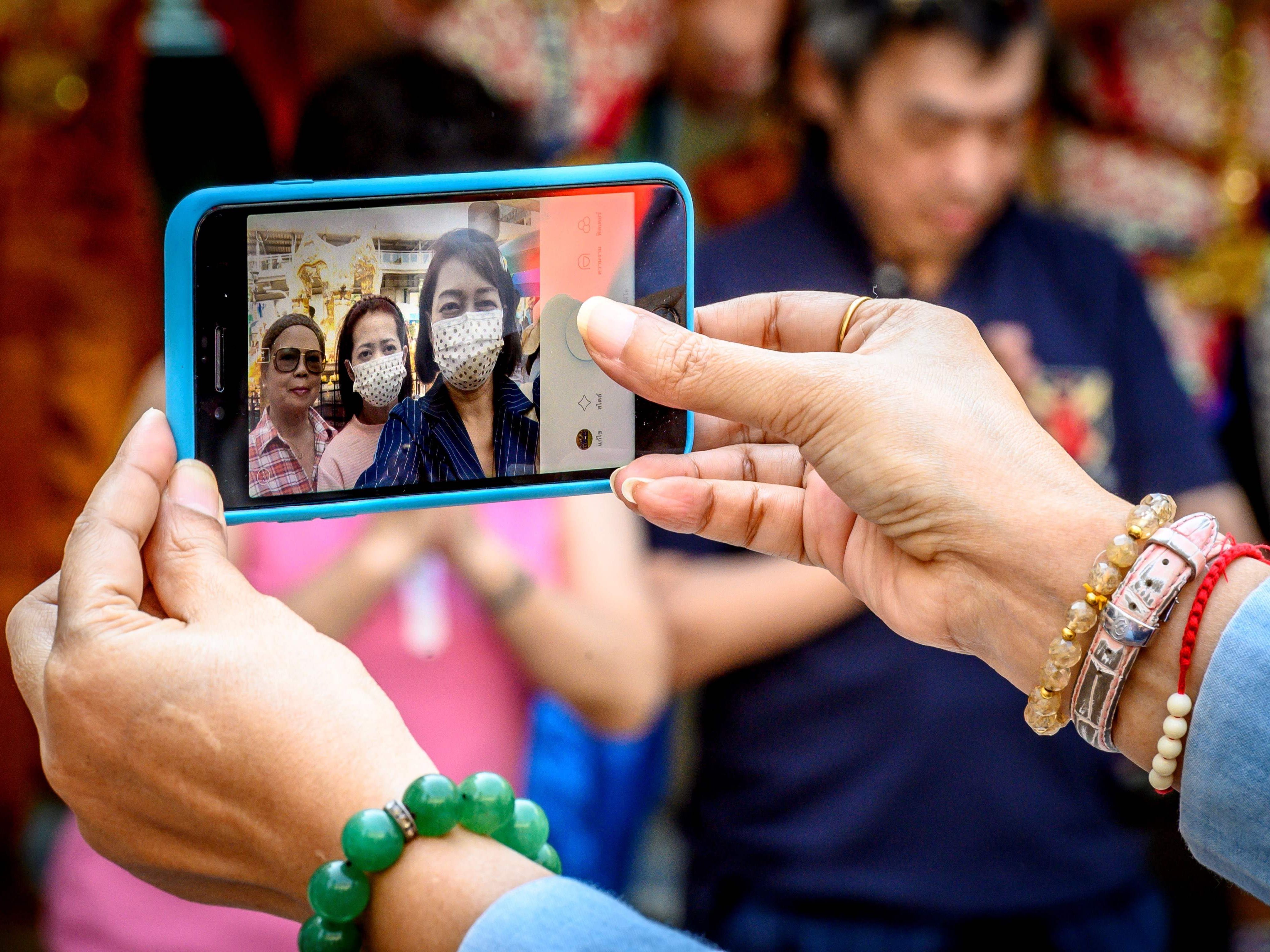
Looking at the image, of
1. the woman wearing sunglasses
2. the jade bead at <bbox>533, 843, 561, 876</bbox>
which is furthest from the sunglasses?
the jade bead at <bbox>533, 843, 561, 876</bbox>

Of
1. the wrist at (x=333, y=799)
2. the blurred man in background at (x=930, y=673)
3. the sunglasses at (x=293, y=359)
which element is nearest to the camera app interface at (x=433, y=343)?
the sunglasses at (x=293, y=359)

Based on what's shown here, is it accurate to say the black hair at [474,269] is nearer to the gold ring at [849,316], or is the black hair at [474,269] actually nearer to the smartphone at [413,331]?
the smartphone at [413,331]

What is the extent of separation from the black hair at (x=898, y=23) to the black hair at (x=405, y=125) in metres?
0.23

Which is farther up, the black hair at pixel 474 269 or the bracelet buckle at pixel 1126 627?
the black hair at pixel 474 269

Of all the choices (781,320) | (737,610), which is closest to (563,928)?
(781,320)

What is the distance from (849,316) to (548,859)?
9.9 inches

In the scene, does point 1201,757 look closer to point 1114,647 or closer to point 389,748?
point 1114,647

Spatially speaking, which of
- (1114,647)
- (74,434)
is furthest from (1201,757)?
(74,434)

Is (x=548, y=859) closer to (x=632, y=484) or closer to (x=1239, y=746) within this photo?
(x=632, y=484)

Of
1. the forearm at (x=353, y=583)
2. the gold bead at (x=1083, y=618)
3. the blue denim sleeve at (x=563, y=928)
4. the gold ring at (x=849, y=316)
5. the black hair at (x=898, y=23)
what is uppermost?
the black hair at (x=898, y=23)

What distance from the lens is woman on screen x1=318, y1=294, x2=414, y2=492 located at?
42 centimetres

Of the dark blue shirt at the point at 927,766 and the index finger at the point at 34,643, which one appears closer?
the index finger at the point at 34,643

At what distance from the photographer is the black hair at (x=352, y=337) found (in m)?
0.42

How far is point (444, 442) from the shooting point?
453 mm
